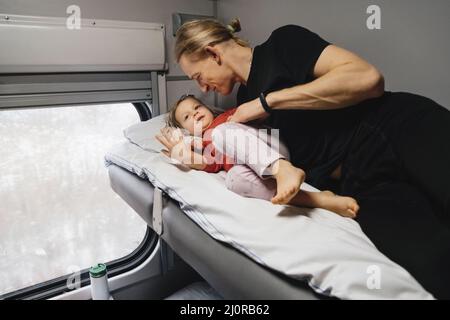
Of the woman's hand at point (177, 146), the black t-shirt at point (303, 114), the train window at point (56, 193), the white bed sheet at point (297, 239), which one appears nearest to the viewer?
the white bed sheet at point (297, 239)

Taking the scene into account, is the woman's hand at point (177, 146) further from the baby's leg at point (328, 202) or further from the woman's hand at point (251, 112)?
the baby's leg at point (328, 202)

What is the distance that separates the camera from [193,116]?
1.40 m

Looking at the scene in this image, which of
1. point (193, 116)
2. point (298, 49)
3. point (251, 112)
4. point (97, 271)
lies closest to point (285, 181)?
point (251, 112)

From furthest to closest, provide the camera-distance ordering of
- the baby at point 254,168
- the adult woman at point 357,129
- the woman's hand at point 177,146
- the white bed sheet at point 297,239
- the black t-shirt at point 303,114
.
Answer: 1. the woman's hand at point 177,146
2. the black t-shirt at point 303,114
3. the baby at point 254,168
4. the adult woman at point 357,129
5. the white bed sheet at point 297,239

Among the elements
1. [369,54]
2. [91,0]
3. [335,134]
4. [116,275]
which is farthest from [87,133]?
[369,54]

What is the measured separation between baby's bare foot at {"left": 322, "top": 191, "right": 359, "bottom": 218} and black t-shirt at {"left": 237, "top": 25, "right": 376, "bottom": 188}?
0.17 meters

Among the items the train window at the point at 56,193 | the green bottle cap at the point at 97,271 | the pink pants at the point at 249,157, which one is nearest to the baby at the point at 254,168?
the pink pants at the point at 249,157

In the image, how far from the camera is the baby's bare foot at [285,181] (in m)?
0.81

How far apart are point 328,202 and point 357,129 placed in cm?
27

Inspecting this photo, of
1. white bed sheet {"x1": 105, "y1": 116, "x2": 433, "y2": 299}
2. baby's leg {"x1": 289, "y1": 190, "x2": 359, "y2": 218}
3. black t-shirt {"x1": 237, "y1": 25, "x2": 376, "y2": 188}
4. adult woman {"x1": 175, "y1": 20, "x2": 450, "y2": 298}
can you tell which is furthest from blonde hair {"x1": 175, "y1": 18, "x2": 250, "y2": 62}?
baby's leg {"x1": 289, "y1": 190, "x2": 359, "y2": 218}

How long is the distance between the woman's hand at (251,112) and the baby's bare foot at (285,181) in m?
0.20

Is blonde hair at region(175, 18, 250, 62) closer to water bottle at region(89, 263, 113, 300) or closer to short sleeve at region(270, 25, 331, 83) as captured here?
short sleeve at region(270, 25, 331, 83)

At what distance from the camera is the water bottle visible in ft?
5.31

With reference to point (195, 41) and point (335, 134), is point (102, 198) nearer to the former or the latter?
point (195, 41)
